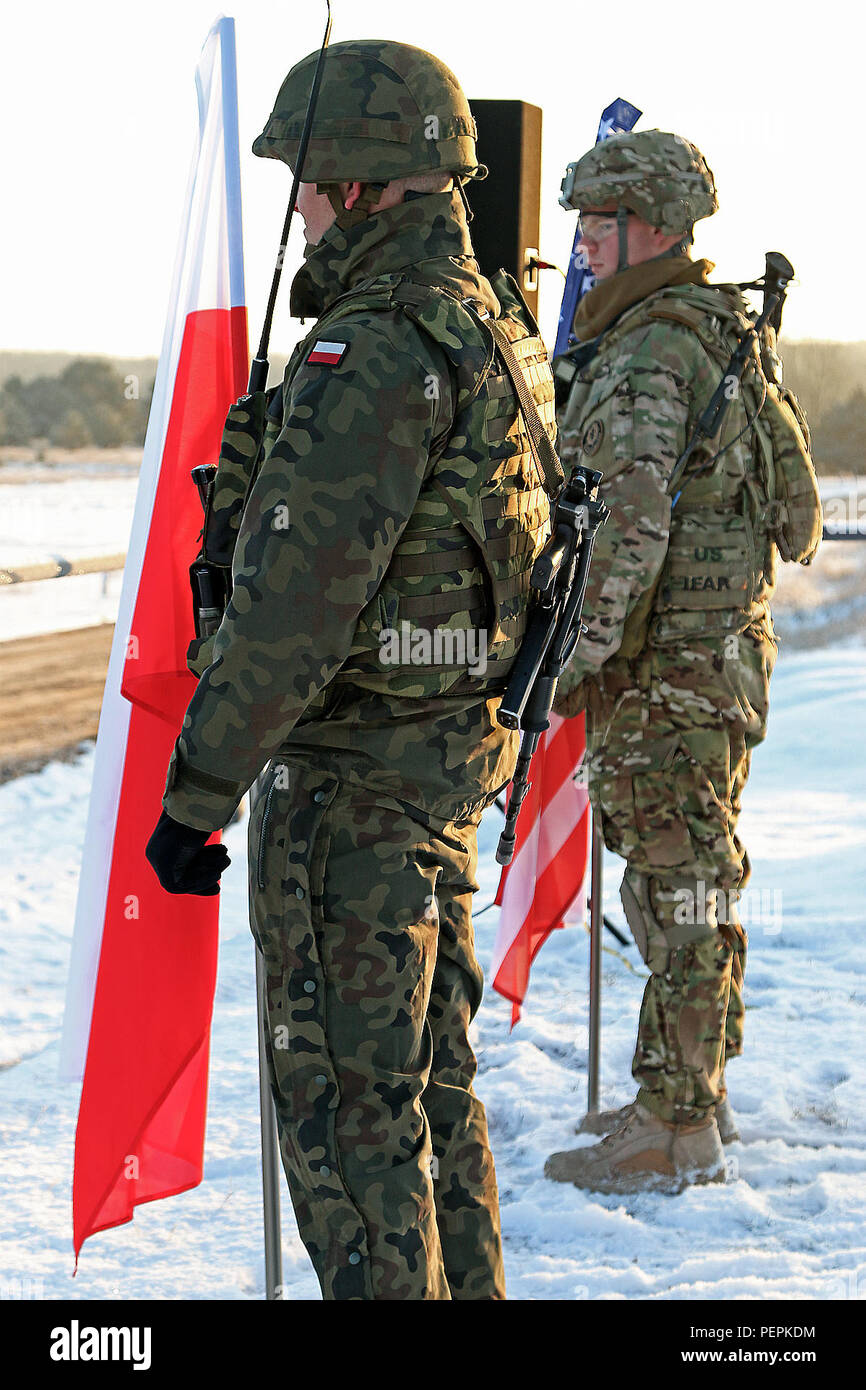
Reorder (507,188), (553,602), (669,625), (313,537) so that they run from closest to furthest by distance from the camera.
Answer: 1. (313,537)
2. (553,602)
3. (507,188)
4. (669,625)

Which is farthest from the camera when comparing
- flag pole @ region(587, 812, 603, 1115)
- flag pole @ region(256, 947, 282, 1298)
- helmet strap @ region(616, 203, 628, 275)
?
flag pole @ region(587, 812, 603, 1115)

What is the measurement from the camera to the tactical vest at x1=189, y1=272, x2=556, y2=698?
194 centimetres

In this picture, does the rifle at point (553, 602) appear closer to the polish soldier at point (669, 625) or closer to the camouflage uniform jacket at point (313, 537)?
the camouflage uniform jacket at point (313, 537)

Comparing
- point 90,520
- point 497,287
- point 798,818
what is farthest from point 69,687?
point 497,287

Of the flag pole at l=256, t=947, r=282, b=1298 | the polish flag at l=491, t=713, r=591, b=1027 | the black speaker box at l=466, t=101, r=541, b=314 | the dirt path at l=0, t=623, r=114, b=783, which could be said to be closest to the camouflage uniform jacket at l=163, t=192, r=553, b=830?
the flag pole at l=256, t=947, r=282, b=1298

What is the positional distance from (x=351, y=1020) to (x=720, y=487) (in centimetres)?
166

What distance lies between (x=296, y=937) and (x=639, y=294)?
187cm

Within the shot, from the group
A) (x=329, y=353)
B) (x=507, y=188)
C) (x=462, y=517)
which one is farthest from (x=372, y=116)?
(x=507, y=188)

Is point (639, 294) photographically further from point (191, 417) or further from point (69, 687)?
point (69, 687)

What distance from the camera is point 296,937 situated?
2023 mm

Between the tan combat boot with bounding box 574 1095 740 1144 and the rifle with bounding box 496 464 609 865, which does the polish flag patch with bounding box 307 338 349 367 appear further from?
the tan combat boot with bounding box 574 1095 740 1144

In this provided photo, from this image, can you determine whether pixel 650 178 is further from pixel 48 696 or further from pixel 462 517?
pixel 48 696

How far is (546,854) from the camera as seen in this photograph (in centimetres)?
371

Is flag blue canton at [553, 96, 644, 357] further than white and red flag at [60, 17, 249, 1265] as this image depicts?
Yes
